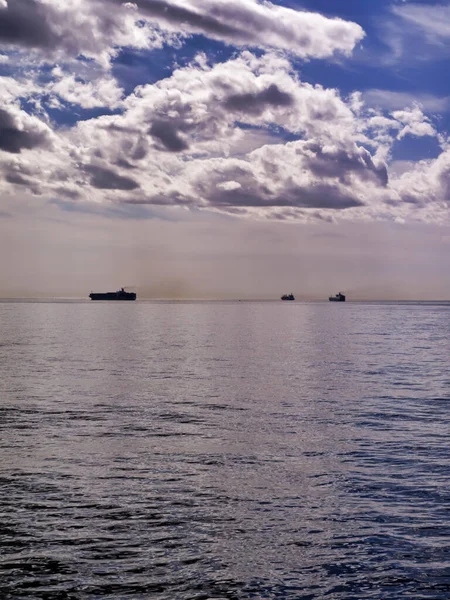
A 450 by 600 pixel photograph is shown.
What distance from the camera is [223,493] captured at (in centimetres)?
1945

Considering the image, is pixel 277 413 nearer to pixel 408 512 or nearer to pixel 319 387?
pixel 319 387

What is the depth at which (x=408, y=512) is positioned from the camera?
57.7 ft

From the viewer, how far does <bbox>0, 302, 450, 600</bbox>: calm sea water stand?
44.0ft

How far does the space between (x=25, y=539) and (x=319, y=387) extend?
110 feet

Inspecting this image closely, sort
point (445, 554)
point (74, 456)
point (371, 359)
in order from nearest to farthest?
point (445, 554), point (74, 456), point (371, 359)

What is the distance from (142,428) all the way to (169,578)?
17271 mm

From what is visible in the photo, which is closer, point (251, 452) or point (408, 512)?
point (408, 512)

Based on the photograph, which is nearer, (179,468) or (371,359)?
(179,468)

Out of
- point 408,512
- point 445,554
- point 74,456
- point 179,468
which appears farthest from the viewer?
point 74,456

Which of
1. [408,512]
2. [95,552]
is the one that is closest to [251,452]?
[408,512]

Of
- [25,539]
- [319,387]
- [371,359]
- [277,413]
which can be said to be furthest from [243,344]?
[25,539]

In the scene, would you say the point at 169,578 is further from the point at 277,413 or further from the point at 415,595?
the point at 277,413

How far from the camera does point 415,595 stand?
12.6 meters

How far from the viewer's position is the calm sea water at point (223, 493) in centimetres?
1340
